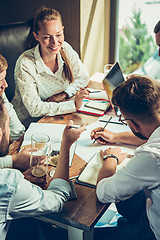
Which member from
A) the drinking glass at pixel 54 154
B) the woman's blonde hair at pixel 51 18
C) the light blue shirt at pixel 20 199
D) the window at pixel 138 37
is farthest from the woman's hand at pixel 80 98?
the window at pixel 138 37

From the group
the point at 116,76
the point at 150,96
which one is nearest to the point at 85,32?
the point at 116,76

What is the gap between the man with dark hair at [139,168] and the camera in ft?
3.33

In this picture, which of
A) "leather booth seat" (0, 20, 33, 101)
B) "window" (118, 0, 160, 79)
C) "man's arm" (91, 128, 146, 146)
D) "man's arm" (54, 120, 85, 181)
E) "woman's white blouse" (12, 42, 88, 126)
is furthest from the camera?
"window" (118, 0, 160, 79)

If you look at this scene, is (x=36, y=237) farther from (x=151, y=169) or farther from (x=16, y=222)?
(x=151, y=169)

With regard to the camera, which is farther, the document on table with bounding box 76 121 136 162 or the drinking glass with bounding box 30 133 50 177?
the document on table with bounding box 76 121 136 162

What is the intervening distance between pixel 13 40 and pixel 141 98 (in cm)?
155

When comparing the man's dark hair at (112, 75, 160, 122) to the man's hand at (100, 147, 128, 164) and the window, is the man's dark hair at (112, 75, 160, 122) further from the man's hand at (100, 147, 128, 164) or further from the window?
the window

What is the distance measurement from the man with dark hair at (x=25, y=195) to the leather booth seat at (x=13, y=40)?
1217 mm

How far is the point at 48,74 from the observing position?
2152 millimetres

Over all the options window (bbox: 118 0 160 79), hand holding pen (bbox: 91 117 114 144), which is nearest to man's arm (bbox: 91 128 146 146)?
hand holding pen (bbox: 91 117 114 144)

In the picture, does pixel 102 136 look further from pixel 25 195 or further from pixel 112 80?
pixel 25 195

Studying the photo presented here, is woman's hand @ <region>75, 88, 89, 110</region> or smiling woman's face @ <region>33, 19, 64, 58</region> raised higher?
smiling woman's face @ <region>33, 19, 64, 58</region>

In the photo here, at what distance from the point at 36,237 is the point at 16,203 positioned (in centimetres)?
41

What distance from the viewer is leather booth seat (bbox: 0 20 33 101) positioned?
2.28 m
